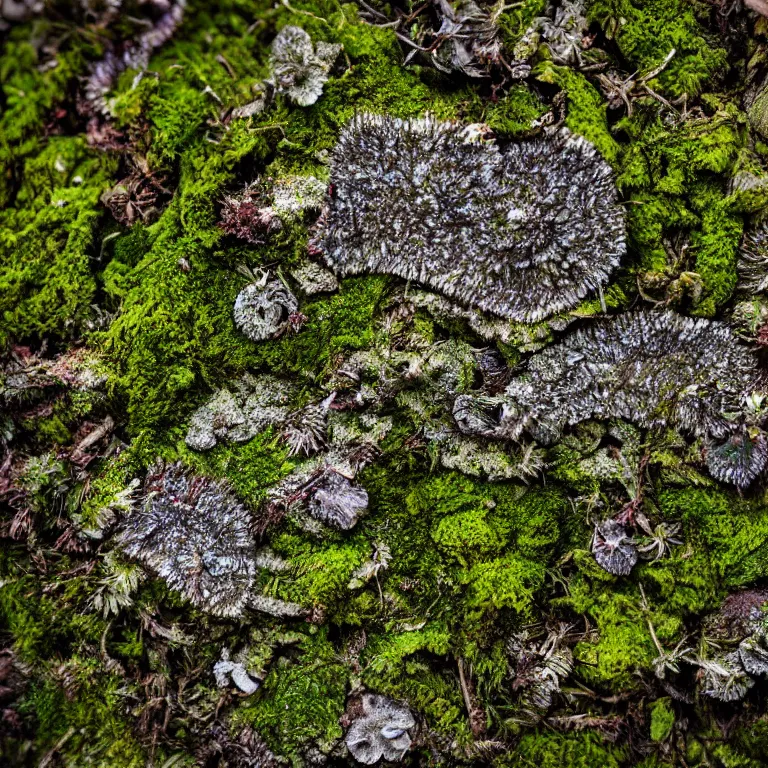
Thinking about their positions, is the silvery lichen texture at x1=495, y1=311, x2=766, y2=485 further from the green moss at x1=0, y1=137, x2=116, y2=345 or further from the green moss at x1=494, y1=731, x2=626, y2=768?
the green moss at x1=0, y1=137, x2=116, y2=345

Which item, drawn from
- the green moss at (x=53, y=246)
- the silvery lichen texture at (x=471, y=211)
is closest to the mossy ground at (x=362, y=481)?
the green moss at (x=53, y=246)

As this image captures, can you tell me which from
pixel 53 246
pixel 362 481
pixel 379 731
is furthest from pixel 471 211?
pixel 379 731

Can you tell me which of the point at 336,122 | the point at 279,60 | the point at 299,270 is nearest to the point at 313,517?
the point at 299,270

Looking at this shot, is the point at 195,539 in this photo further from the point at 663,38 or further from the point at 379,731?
the point at 663,38

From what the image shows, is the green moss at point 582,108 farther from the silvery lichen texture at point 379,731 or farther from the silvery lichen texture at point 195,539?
the silvery lichen texture at point 379,731

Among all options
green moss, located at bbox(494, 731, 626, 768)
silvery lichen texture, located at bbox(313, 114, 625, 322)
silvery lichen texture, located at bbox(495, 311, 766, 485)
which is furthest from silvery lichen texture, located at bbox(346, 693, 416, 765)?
silvery lichen texture, located at bbox(313, 114, 625, 322)

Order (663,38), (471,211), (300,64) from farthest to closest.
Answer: (663,38) < (471,211) < (300,64)

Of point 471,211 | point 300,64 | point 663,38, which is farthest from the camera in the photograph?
point 663,38
